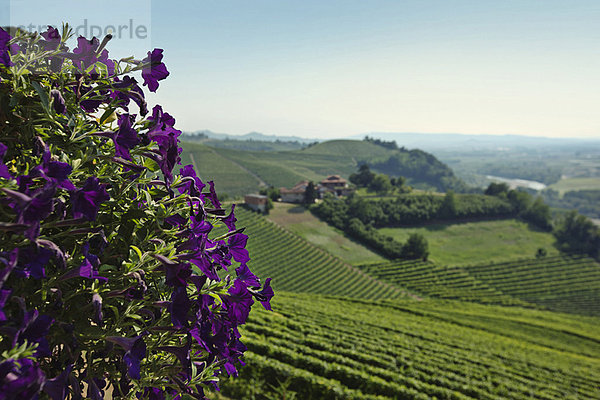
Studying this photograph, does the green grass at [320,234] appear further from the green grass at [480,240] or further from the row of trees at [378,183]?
the row of trees at [378,183]

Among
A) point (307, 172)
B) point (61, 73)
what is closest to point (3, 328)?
point (61, 73)

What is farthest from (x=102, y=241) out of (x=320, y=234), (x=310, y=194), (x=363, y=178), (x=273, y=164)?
(x=273, y=164)

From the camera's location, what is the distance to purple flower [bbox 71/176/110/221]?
0.96m

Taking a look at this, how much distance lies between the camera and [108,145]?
1360 mm

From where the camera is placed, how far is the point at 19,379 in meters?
0.81

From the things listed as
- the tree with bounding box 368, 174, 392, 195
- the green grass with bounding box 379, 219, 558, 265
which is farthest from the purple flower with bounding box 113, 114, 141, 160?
the tree with bounding box 368, 174, 392, 195

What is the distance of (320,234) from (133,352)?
219 ft

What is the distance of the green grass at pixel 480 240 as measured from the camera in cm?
6838

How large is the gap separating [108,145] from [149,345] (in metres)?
0.81

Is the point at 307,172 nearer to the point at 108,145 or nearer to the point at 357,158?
the point at 357,158

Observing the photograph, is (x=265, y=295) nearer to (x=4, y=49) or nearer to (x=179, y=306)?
(x=179, y=306)

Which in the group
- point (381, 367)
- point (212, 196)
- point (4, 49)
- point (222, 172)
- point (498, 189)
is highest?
point (4, 49)

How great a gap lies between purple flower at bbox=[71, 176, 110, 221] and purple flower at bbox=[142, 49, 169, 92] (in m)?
0.56

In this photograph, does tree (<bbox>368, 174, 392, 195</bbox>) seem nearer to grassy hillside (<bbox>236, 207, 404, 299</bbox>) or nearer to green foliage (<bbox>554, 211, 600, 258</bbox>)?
grassy hillside (<bbox>236, 207, 404, 299</bbox>)
